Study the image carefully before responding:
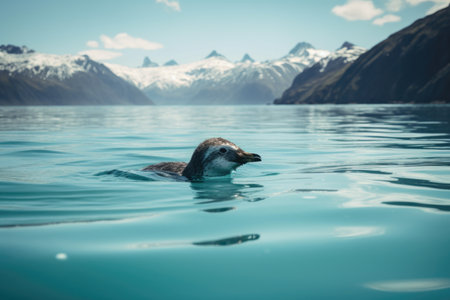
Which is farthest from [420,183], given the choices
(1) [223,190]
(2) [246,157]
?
(1) [223,190]

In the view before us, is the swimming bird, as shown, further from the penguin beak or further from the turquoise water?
the turquoise water

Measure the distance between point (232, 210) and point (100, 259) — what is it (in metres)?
3.00

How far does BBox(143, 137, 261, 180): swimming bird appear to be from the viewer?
10359 mm

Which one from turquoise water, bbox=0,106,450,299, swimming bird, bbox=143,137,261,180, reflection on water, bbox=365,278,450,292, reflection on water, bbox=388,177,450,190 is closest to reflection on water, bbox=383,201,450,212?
turquoise water, bbox=0,106,450,299

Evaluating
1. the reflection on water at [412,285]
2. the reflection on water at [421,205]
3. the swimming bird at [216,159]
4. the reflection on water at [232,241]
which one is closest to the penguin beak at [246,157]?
the swimming bird at [216,159]

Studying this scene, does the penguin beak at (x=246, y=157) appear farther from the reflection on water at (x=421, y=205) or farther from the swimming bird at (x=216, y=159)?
the reflection on water at (x=421, y=205)

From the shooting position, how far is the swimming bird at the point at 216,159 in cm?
1036

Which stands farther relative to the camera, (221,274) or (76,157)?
(76,157)

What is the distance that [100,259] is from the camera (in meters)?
4.57

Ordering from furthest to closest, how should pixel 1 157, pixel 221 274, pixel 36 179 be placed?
pixel 1 157, pixel 36 179, pixel 221 274

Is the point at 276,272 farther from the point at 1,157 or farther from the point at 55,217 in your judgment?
the point at 1,157

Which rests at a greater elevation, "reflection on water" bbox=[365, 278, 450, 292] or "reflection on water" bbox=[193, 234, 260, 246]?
"reflection on water" bbox=[193, 234, 260, 246]

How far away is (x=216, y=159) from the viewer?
10625 millimetres

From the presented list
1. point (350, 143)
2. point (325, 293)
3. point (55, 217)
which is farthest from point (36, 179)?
point (350, 143)
